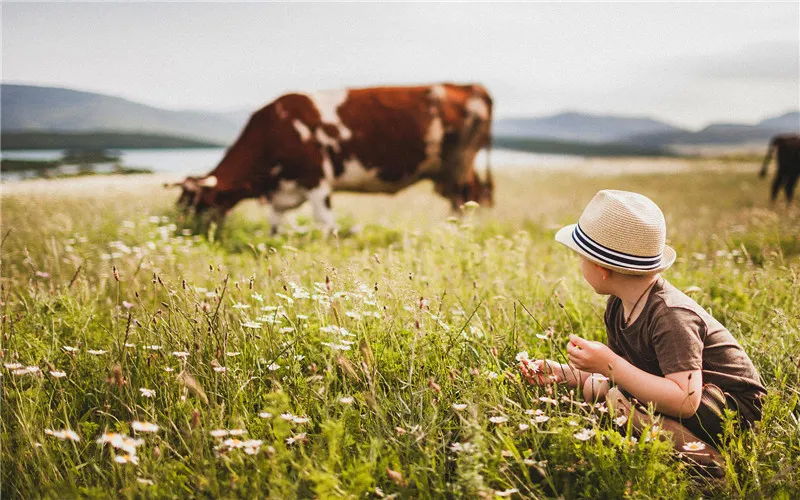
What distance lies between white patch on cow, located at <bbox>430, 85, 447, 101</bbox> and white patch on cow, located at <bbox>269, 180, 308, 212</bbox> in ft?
9.56

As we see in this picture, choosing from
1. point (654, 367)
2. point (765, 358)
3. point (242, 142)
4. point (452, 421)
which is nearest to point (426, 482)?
point (452, 421)

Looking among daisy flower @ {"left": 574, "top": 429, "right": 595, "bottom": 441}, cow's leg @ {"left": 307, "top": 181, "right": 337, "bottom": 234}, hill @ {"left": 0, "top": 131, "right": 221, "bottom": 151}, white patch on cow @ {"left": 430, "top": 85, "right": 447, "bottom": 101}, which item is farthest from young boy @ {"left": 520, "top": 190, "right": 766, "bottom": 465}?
white patch on cow @ {"left": 430, "top": 85, "right": 447, "bottom": 101}

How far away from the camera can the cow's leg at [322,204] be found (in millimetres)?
7953

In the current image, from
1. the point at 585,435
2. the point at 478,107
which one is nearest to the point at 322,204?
the point at 478,107

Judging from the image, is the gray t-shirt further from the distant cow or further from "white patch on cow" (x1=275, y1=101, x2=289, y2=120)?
"white patch on cow" (x1=275, y1=101, x2=289, y2=120)

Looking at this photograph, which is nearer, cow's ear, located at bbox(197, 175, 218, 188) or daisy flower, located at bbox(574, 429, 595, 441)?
daisy flower, located at bbox(574, 429, 595, 441)

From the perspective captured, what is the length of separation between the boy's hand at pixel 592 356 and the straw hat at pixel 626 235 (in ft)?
1.18

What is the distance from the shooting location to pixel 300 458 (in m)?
2.37

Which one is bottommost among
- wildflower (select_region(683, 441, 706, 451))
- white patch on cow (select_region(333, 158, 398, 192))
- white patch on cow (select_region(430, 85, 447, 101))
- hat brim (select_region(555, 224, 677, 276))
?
wildflower (select_region(683, 441, 706, 451))

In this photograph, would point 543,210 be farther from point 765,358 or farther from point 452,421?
point 452,421

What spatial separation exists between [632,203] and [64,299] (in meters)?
3.33

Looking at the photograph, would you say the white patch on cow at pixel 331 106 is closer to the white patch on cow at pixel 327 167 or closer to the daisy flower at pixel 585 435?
the white patch on cow at pixel 327 167

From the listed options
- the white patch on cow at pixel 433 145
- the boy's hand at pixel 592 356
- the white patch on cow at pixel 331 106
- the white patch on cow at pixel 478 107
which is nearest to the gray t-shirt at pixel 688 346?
the boy's hand at pixel 592 356

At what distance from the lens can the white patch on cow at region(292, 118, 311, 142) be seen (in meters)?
8.06
